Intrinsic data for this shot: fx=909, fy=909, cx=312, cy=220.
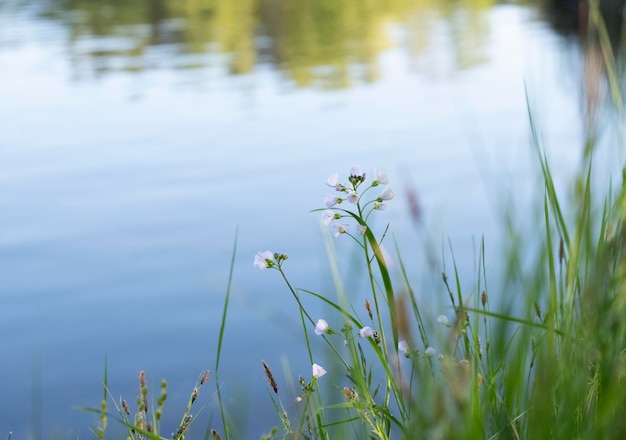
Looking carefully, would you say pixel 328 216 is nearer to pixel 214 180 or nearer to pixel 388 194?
pixel 388 194

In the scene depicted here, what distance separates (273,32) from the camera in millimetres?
17031

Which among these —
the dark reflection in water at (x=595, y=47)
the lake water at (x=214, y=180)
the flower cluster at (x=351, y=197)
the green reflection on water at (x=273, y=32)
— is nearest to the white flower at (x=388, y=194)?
the flower cluster at (x=351, y=197)

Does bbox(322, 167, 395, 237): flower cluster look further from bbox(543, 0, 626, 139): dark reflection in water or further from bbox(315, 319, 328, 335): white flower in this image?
bbox(543, 0, 626, 139): dark reflection in water

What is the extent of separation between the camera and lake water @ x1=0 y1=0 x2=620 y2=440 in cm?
366

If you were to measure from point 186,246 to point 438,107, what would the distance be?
4.20 m

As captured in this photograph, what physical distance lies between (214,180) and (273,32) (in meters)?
10.9

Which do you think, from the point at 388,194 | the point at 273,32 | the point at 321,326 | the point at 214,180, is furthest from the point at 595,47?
the point at 273,32

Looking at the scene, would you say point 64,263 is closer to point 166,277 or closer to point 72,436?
point 166,277

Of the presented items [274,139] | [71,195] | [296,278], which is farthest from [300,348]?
[274,139]

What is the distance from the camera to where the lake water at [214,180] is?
3.66 meters

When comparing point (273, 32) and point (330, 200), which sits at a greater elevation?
point (273, 32)

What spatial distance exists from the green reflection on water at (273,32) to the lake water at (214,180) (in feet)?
0.39

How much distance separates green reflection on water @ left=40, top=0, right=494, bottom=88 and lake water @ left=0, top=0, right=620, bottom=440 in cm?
12

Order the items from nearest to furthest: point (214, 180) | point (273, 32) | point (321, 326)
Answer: point (321, 326)
point (214, 180)
point (273, 32)
